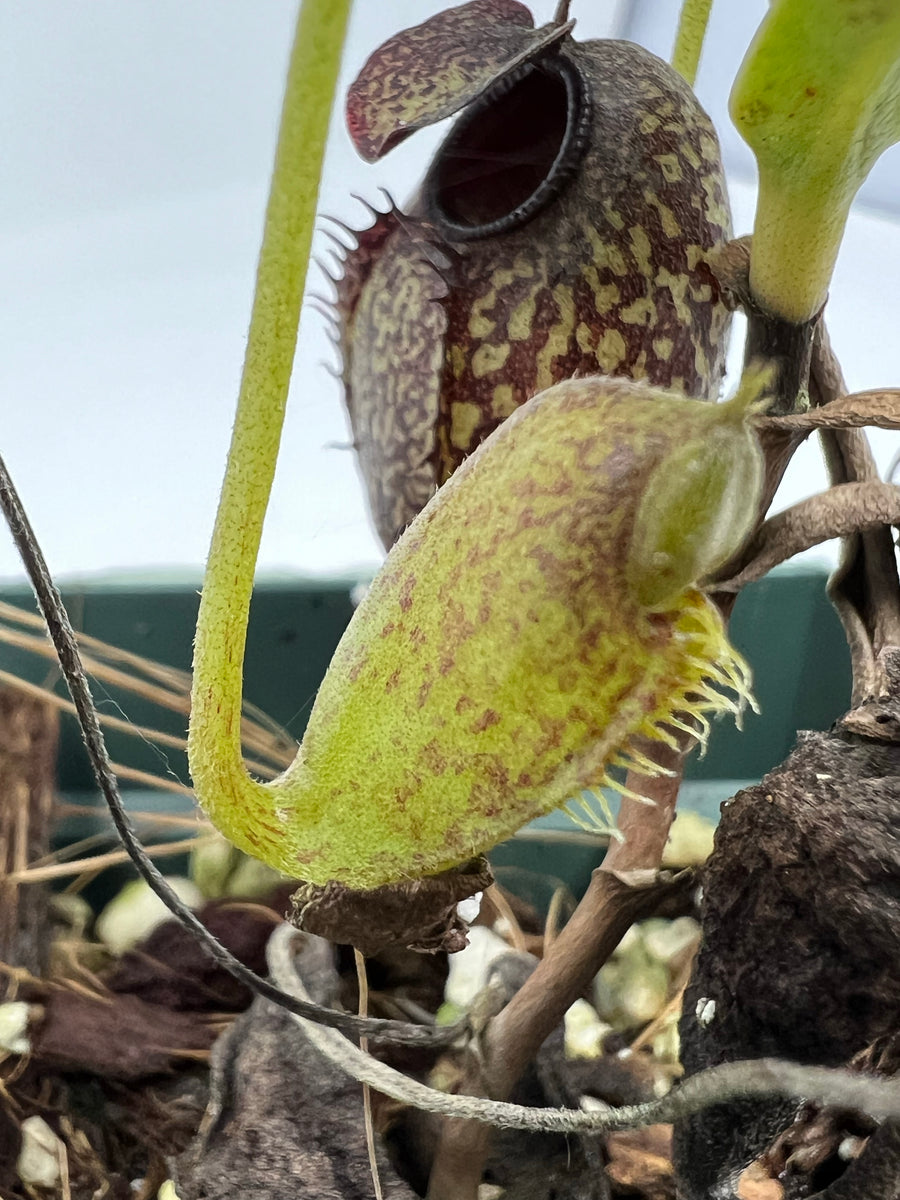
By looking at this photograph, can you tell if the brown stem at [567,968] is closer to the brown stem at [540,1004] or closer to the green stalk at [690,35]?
the brown stem at [540,1004]

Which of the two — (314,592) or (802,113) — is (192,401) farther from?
(802,113)

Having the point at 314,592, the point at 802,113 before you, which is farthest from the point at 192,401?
the point at 802,113

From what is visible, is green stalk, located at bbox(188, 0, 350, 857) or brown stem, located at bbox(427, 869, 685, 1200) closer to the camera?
green stalk, located at bbox(188, 0, 350, 857)

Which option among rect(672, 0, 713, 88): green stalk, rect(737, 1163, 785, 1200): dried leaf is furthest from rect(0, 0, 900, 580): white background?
rect(737, 1163, 785, 1200): dried leaf

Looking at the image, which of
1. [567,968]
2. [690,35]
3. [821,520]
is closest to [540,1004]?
[567,968]

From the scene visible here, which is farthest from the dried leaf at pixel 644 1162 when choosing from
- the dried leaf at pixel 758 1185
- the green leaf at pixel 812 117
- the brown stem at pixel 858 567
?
the green leaf at pixel 812 117

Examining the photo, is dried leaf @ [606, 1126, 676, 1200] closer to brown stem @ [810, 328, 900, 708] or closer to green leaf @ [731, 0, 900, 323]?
brown stem @ [810, 328, 900, 708]
